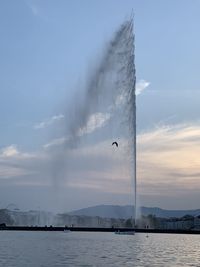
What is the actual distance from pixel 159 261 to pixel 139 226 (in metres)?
138

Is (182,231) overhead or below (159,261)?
overhead

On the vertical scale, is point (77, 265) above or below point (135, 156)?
below

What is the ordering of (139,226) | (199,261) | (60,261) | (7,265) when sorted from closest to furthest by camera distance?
(7,265) → (60,261) → (199,261) → (139,226)

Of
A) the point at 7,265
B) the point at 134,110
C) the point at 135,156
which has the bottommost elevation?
the point at 7,265

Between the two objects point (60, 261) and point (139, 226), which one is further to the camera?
point (139, 226)

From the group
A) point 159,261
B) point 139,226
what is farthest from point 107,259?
point 139,226

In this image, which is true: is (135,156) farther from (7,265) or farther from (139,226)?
(139,226)

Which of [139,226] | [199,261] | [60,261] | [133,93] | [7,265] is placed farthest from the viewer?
[139,226]

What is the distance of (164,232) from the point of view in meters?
197

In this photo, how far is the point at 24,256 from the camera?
58938mm

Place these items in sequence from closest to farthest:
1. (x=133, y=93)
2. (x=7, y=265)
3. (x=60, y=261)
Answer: (x=7, y=265), (x=60, y=261), (x=133, y=93)

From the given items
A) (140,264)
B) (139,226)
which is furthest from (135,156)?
(139,226)

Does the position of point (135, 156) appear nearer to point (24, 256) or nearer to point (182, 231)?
point (24, 256)

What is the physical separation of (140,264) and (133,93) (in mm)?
27655
